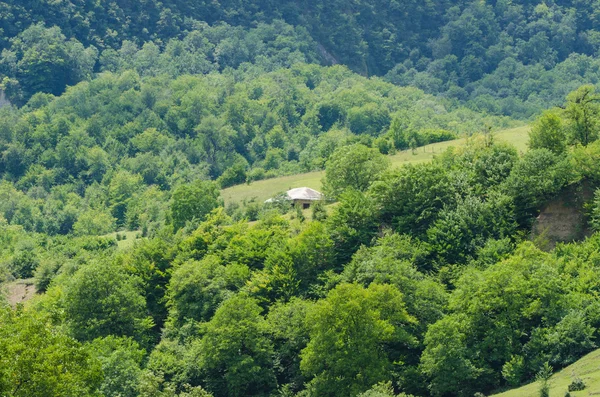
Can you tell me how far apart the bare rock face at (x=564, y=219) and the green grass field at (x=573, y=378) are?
20596mm

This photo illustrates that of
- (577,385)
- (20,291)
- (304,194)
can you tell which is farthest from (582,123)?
(20,291)

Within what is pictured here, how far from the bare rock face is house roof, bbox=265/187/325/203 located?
2894cm

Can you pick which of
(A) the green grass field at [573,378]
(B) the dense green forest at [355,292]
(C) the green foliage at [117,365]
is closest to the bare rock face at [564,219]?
(B) the dense green forest at [355,292]

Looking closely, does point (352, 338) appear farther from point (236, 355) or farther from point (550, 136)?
point (550, 136)

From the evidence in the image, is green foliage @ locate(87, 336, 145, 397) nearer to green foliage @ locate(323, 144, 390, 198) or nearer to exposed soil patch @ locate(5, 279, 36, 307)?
exposed soil patch @ locate(5, 279, 36, 307)

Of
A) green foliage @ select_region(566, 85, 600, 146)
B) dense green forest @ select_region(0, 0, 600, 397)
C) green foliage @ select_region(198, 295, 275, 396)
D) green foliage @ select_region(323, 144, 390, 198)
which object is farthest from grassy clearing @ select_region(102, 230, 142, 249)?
green foliage @ select_region(566, 85, 600, 146)

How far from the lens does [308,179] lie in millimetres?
162125

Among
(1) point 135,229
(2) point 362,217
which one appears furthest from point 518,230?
(1) point 135,229

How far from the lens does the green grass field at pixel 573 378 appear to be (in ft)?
286

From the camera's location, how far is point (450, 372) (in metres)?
98.0

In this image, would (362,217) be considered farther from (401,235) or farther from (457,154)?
(457,154)

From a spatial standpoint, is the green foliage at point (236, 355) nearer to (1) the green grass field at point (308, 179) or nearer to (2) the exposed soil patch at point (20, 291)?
(2) the exposed soil patch at point (20, 291)

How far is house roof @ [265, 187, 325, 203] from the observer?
140000 mm

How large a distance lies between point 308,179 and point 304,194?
20.8 m
